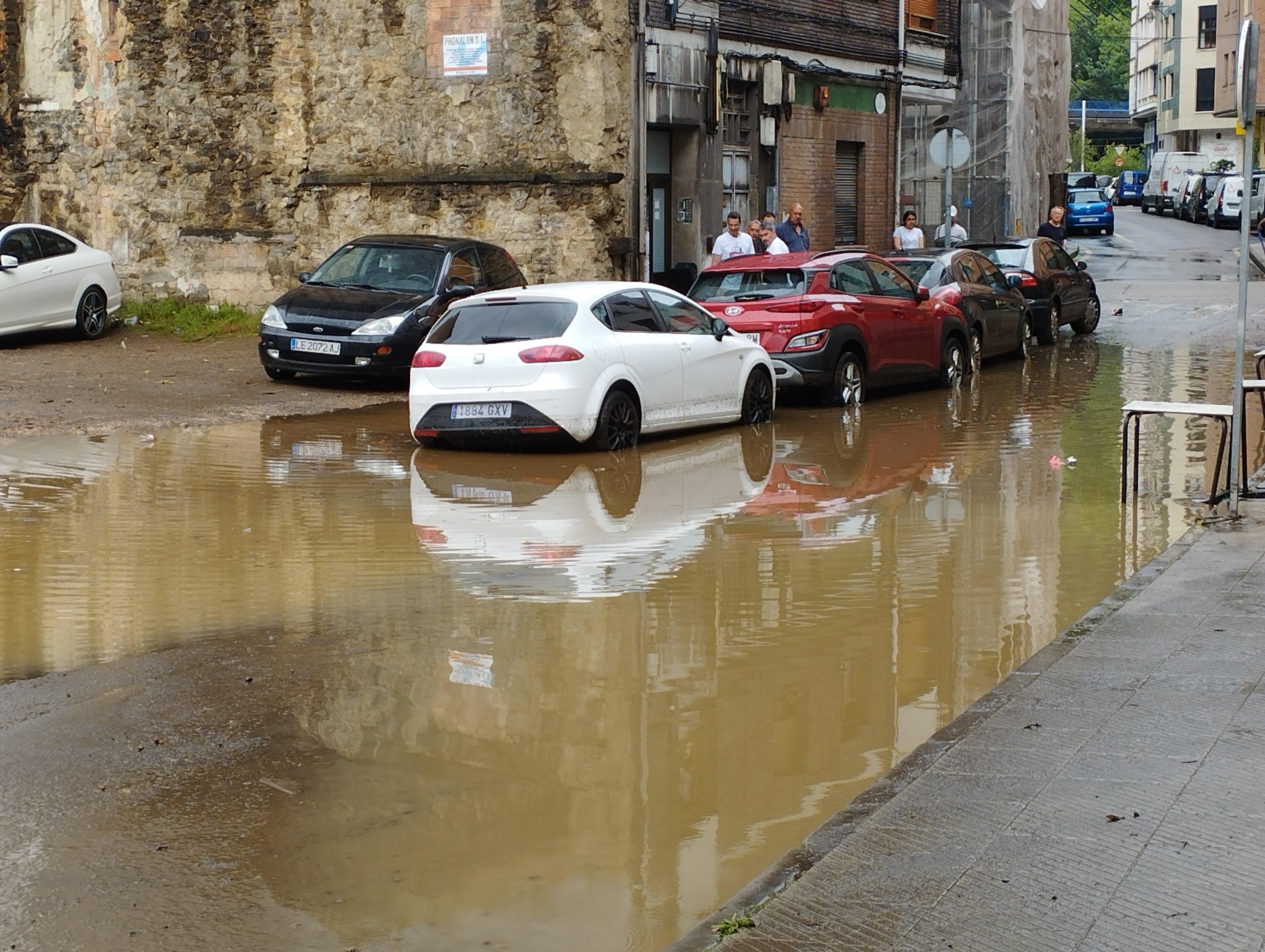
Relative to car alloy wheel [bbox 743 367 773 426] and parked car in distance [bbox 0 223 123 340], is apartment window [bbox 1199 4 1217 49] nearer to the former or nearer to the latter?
parked car in distance [bbox 0 223 123 340]

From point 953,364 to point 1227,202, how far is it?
39.6 metres

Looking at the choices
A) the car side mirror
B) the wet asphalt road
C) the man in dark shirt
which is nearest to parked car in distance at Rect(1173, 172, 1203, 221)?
the man in dark shirt

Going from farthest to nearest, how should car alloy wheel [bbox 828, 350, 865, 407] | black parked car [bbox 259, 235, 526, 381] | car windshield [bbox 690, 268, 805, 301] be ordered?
black parked car [bbox 259, 235, 526, 381]
car windshield [bbox 690, 268, 805, 301]
car alloy wheel [bbox 828, 350, 865, 407]

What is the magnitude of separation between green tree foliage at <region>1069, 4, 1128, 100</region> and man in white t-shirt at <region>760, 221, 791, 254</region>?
103511mm

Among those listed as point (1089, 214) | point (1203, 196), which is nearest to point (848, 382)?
point (1089, 214)

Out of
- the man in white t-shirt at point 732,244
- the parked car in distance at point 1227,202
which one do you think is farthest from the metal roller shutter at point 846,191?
the parked car in distance at point 1227,202

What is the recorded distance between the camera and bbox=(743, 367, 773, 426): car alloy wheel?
15594 mm

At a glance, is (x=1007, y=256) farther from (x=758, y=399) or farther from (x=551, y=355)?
(x=551, y=355)

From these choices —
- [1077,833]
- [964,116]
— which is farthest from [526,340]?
[964,116]

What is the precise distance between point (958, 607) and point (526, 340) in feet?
19.8

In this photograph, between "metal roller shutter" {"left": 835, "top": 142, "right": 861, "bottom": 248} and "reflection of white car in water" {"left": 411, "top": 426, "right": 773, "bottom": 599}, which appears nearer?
"reflection of white car in water" {"left": 411, "top": 426, "right": 773, "bottom": 599}

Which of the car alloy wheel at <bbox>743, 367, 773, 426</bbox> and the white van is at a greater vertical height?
the white van

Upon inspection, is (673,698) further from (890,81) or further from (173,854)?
(890,81)

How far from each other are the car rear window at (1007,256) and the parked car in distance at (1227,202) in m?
29.4
